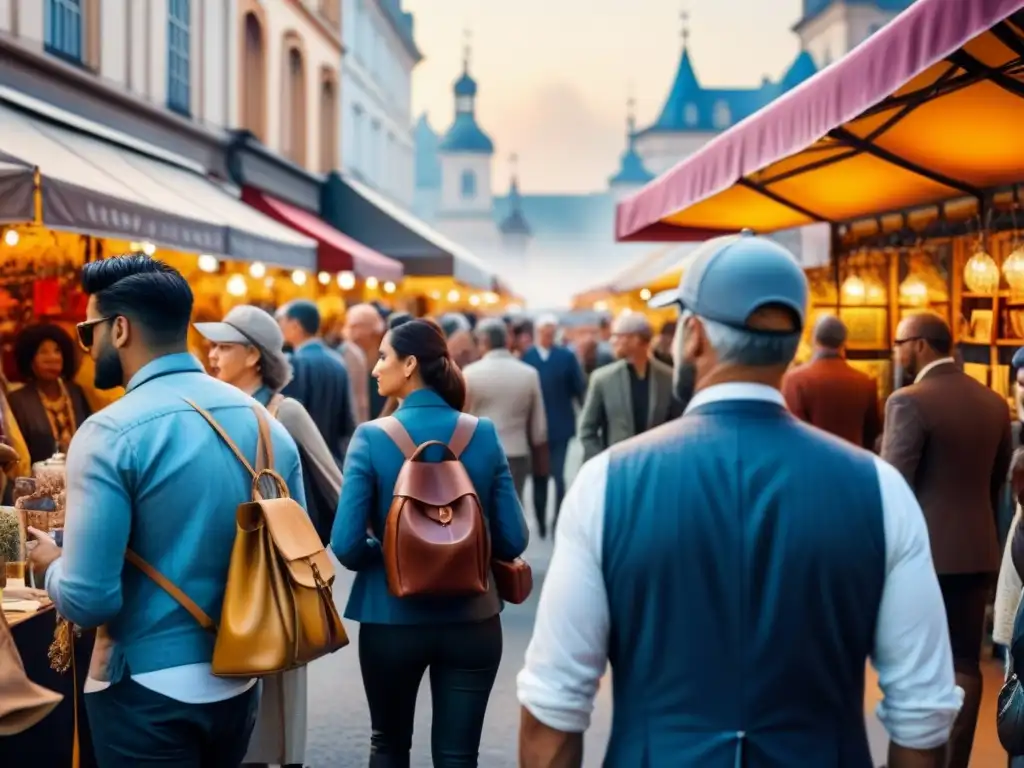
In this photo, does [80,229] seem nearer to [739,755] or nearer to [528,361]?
[528,361]

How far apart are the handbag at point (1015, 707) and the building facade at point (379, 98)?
27.0 m

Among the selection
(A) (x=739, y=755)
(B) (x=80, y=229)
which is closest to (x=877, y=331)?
(B) (x=80, y=229)

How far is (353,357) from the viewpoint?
12195 mm

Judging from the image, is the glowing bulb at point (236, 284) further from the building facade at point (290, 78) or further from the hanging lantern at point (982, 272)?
the hanging lantern at point (982, 272)

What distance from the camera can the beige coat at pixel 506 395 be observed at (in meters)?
10.5

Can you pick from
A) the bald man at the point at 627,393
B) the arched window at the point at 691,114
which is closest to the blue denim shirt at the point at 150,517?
the bald man at the point at 627,393

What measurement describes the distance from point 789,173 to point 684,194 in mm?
751

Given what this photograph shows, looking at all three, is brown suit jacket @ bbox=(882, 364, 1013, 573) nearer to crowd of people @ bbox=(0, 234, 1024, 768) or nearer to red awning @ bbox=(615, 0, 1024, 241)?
crowd of people @ bbox=(0, 234, 1024, 768)

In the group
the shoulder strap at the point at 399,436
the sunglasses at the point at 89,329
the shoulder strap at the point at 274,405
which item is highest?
the sunglasses at the point at 89,329

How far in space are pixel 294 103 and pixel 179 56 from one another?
7.71m

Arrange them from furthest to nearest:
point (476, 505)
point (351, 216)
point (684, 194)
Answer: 1. point (351, 216)
2. point (684, 194)
3. point (476, 505)

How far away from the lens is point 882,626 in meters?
2.50

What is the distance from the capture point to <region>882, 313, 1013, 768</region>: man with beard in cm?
611

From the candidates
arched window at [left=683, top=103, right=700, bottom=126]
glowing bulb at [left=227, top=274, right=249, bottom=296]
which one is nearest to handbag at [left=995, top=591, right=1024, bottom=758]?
glowing bulb at [left=227, top=274, right=249, bottom=296]
